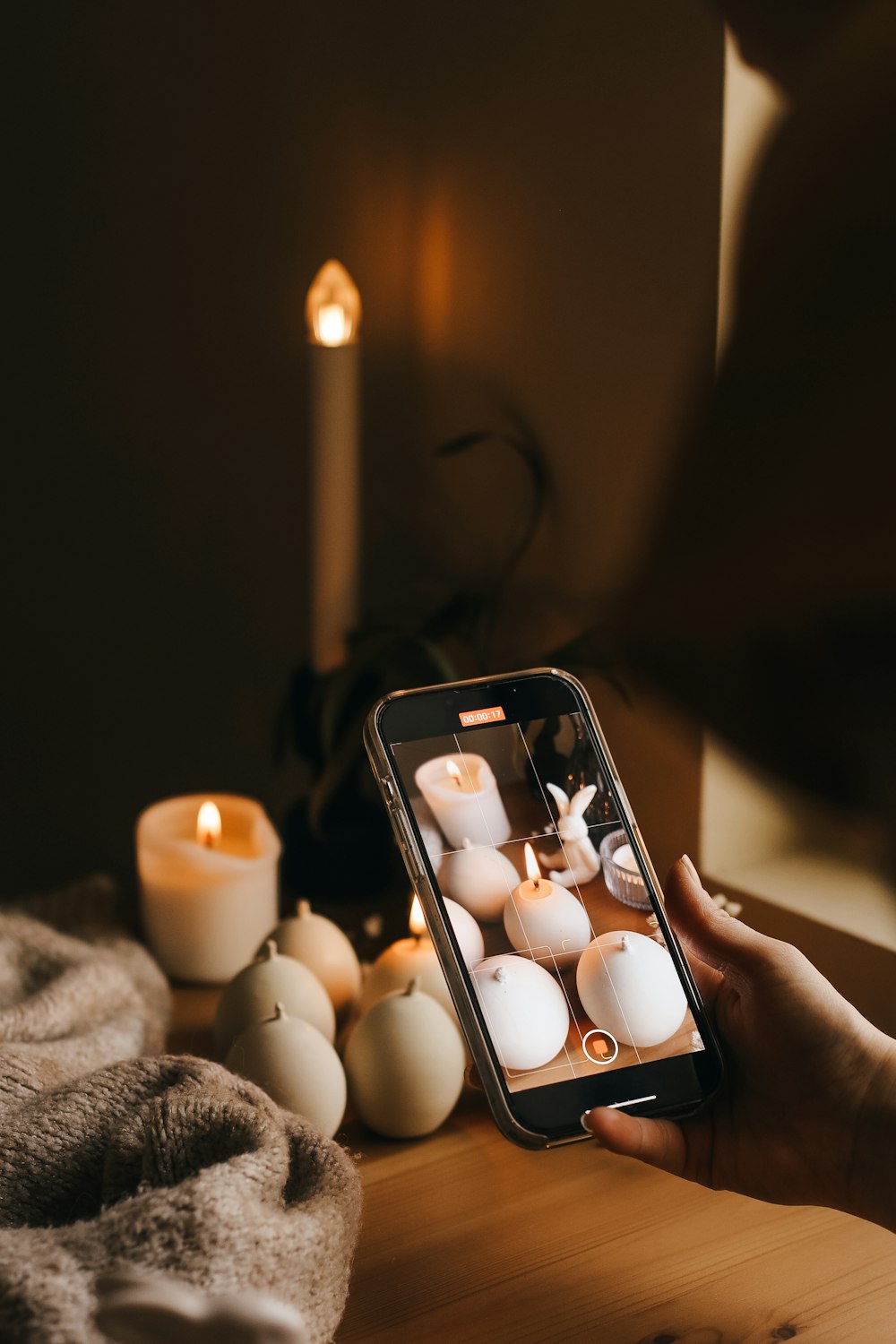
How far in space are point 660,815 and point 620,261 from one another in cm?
29

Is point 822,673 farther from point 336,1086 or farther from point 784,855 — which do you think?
point 336,1086

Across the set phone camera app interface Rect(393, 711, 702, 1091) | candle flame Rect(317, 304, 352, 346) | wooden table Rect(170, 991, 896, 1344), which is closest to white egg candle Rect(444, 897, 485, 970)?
phone camera app interface Rect(393, 711, 702, 1091)

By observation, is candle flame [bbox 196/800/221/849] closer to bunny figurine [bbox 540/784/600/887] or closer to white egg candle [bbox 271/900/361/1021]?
white egg candle [bbox 271/900/361/1021]

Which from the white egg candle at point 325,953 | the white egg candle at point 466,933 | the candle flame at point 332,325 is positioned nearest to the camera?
the white egg candle at point 466,933

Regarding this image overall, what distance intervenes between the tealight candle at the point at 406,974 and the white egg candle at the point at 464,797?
0.26 ft

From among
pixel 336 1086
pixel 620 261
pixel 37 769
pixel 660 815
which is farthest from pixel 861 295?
pixel 37 769

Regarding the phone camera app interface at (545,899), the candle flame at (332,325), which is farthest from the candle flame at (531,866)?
the candle flame at (332,325)

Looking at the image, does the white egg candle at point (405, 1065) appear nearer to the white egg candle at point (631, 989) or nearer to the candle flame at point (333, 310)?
the white egg candle at point (631, 989)

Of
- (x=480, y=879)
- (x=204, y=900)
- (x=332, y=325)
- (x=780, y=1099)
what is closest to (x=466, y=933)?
(x=480, y=879)

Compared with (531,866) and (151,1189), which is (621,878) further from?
(151,1189)

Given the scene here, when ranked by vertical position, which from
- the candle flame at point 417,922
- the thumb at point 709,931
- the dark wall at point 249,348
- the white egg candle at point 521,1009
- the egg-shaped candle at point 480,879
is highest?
the dark wall at point 249,348

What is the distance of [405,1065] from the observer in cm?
46

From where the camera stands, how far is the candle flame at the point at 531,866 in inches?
17.4

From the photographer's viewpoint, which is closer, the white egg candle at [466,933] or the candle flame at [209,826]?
the white egg candle at [466,933]
